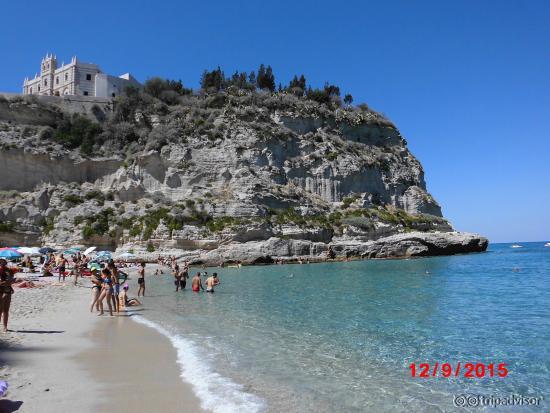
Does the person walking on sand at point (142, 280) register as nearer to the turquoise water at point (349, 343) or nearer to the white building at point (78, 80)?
the turquoise water at point (349, 343)

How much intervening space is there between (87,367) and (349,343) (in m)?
5.19

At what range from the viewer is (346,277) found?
25.5 metres

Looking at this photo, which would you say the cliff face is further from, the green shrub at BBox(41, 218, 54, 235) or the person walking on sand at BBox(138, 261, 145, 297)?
the person walking on sand at BBox(138, 261, 145, 297)

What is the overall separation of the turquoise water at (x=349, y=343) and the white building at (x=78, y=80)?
155 ft

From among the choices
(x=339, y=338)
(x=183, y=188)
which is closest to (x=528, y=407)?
(x=339, y=338)

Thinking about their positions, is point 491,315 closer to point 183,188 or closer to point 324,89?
point 183,188

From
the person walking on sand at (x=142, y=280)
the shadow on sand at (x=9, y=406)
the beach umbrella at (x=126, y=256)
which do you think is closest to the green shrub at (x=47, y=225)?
the beach umbrella at (x=126, y=256)

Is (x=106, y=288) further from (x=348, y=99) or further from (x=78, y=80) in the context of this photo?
(x=348, y=99)

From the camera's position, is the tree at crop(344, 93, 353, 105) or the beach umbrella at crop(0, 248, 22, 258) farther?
the tree at crop(344, 93, 353, 105)

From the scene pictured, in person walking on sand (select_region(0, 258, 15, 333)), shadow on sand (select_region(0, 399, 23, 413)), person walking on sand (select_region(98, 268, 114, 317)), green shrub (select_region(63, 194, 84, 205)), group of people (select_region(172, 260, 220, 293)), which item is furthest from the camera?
green shrub (select_region(63, 194, 84, 205))
